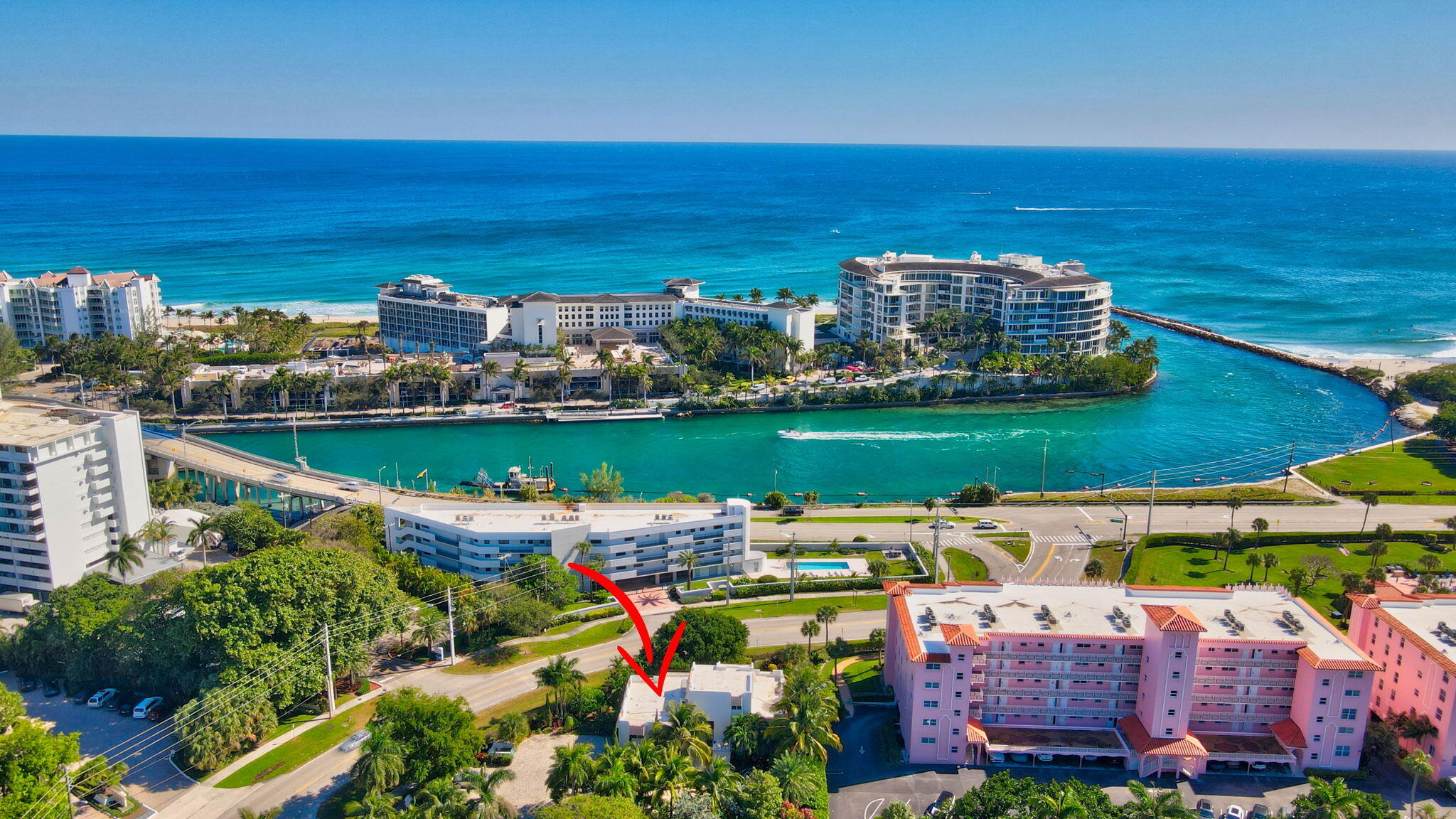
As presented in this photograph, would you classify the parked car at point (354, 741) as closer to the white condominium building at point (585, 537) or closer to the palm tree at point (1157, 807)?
the white condominium building at point (585, 537)

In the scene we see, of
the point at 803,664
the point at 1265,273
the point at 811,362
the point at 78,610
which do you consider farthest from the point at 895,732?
the point at 1265,273

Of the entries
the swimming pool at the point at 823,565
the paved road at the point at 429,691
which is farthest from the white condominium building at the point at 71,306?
the swimming pool at the point at 823,565

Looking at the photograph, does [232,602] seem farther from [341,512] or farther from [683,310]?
[683,310]

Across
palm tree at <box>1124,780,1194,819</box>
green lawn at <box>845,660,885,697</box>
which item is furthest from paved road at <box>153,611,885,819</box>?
palm tree at <box>1124,780,1194,819</box>

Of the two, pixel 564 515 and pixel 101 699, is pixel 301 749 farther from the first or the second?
pixel 564 515

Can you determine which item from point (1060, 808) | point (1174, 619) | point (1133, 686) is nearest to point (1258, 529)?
point (1133, 686)

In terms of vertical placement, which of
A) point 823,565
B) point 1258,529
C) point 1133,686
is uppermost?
point 1258,529
